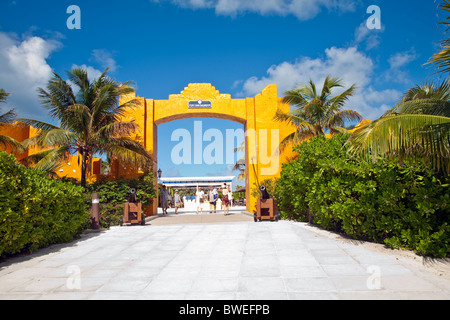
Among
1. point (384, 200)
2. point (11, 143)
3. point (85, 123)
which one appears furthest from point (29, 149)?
point (384, 200)

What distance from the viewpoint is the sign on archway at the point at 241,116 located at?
16656mm

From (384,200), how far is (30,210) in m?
6.21

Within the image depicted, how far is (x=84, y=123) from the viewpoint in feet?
45.0

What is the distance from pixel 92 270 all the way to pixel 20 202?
190 cm

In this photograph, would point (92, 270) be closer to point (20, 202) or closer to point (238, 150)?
point (20, 202)

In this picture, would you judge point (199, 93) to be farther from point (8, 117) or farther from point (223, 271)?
point (223, 271)

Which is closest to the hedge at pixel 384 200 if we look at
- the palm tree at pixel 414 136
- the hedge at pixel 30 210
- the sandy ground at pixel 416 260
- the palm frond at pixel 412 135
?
the sandy ground at pixel 416 260

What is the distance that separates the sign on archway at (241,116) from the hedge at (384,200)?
27.6 feet

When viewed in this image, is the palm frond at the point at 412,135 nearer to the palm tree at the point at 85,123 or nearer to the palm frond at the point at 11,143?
the palm tree at the point at 85,123

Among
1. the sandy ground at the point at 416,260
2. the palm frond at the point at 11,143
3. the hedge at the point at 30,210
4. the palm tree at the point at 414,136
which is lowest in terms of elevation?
the sandy ground at the point at 416,260

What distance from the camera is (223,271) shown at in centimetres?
493

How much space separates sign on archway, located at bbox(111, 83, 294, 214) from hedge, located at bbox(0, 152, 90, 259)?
8.99 metres

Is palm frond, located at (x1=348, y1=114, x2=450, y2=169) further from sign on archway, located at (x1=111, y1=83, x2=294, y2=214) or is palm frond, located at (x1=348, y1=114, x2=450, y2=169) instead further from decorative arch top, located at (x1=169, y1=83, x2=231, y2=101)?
decorative arch top, located at (x1=169, y1=83, x2=231, y2=101)
